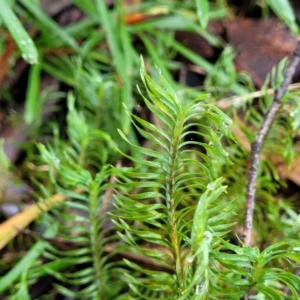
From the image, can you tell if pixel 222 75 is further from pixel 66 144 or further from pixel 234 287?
pixel 234 287

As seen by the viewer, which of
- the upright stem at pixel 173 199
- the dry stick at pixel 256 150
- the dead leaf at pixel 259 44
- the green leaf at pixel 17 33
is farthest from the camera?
the dead leaf at pixel 259 44

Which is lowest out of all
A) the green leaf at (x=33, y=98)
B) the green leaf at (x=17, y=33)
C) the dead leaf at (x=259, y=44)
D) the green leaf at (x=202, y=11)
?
the dead leaf at (x=259, y=44)

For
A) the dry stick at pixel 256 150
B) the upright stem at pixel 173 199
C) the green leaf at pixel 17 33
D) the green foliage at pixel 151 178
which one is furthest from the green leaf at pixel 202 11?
the upright stem at pixel 173 199

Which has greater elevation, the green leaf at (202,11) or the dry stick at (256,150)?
the green leaf at (202,11)

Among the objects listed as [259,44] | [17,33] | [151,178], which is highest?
[17,33]

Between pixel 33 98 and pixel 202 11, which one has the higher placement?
pixel 202 11

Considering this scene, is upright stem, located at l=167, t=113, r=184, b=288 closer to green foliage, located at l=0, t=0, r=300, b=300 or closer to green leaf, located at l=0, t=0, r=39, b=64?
green foliage, located at l=0, t=0, r=300, b=300

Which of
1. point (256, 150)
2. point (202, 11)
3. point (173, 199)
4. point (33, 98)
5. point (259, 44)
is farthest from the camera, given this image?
point (259, 44)

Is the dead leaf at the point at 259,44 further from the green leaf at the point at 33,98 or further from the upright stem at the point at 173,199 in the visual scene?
the upright stem at the point at 173,199

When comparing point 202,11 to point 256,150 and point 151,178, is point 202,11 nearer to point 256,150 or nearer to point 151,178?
point 256,150

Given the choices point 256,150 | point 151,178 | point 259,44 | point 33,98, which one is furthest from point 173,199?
point 259,44

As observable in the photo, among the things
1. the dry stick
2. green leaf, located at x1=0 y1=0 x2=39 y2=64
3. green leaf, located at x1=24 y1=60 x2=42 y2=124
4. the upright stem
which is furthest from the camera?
green leaf, located at x1=24 y1=60 x2=42 y2=124

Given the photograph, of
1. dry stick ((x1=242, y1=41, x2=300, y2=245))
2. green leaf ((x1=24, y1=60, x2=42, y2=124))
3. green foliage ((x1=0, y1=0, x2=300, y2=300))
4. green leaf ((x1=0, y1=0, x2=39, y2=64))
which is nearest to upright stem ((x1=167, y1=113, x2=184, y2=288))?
green foliage ((x1=0, y1=0, x2=300, y2=300))
